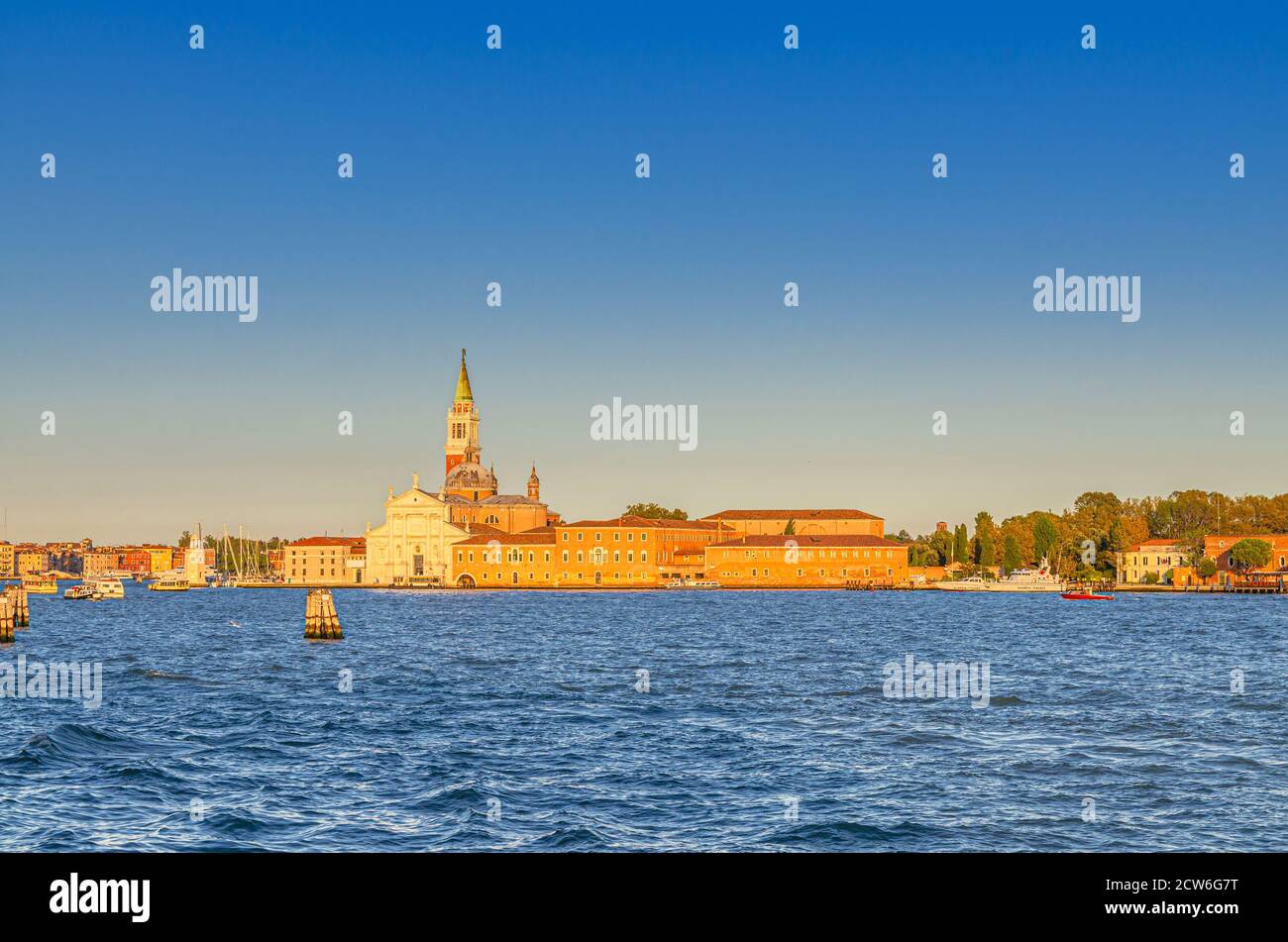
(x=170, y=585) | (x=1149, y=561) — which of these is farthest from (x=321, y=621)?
(x=170, y=585)

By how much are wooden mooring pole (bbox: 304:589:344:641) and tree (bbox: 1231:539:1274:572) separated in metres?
91.5

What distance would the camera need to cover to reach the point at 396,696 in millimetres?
28516

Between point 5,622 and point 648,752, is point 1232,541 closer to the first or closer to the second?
point 5,622

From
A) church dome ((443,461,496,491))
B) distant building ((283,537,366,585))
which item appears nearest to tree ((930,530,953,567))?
church dome ((443,461,496,491))

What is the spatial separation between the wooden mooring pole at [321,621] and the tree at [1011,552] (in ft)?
322

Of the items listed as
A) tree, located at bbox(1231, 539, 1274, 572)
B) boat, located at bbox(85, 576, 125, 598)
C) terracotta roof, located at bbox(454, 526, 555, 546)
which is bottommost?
boat, located at bbox(85, 576, 125, 598)

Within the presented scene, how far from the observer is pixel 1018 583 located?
125375 mm

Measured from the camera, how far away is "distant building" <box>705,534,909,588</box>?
5030 inches

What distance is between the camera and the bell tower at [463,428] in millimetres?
153000

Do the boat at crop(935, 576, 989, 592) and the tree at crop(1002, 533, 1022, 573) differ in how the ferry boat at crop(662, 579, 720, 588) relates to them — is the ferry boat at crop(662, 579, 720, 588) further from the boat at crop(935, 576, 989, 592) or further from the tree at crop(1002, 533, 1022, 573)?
the tree at crop(1002, 533, 1022, 573)

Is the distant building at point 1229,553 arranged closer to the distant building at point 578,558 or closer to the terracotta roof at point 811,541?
the terracotta roof at point 811,541

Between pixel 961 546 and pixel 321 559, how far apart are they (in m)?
71.8

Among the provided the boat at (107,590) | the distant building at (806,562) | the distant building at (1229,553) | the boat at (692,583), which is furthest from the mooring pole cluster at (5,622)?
the distant building at (1229,553)
